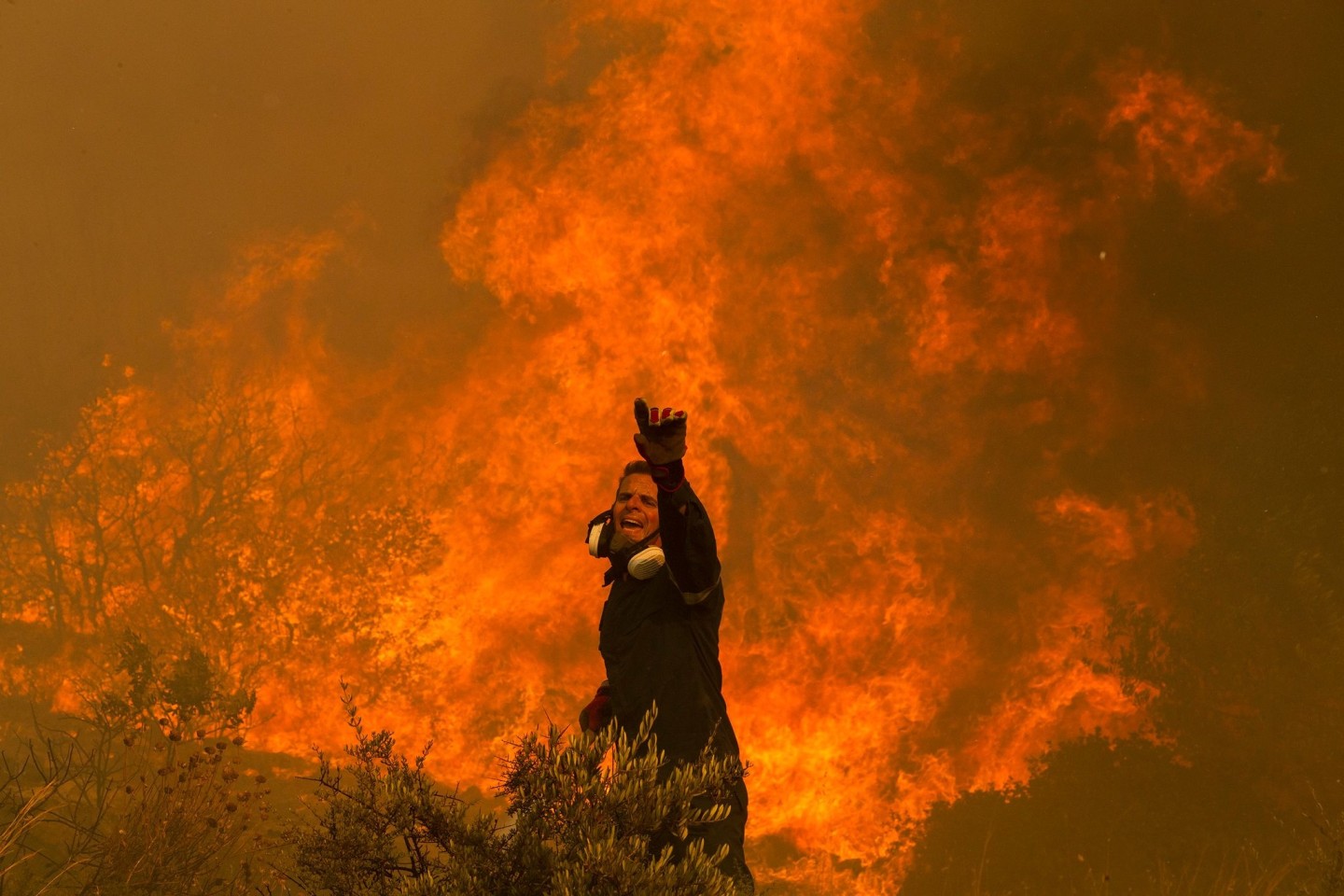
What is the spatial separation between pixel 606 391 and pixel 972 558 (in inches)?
167

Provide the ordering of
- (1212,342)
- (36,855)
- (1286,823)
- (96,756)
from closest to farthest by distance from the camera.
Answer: (36,855) < (96,756) < (1286,823) < (1212,342)

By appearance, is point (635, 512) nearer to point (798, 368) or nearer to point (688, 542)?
point (688, 542)

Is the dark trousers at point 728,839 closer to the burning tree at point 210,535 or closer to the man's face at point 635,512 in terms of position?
the man's face at point 635,512

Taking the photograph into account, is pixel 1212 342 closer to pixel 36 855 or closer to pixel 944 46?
pixel 944 46

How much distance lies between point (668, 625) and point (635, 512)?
641mm

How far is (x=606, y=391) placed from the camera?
12.8 m

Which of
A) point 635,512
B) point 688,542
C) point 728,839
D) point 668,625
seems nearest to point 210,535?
point 635,512

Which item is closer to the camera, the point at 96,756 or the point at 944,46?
the point at 96,756

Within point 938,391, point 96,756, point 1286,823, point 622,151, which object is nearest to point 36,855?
point 96,756

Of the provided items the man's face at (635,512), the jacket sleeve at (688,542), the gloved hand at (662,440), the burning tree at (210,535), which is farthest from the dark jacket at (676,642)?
the burning tree at (210,535)

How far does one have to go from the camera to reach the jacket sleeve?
17.6 feet

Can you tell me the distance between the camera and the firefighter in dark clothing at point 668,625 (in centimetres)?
533

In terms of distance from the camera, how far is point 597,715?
19.3 feet

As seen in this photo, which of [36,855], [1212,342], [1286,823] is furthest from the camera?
[1212,342]
